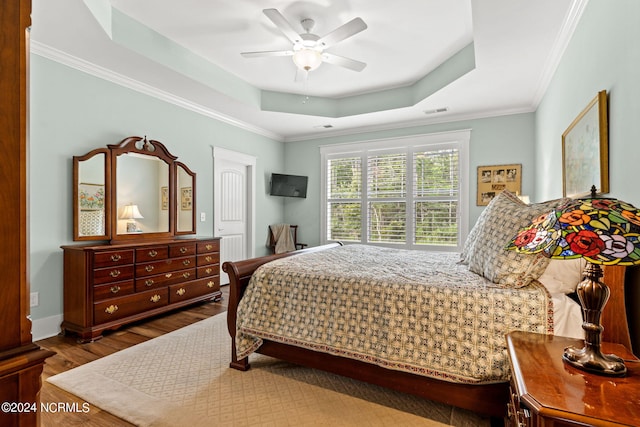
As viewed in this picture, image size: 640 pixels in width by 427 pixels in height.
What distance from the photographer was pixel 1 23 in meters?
0.69

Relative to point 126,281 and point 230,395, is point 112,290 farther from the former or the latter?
point 230,395

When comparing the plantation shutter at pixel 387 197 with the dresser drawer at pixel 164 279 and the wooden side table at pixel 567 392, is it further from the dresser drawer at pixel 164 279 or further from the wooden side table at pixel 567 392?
the wooden side table at pixel 567 392

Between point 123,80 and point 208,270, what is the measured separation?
2385mm

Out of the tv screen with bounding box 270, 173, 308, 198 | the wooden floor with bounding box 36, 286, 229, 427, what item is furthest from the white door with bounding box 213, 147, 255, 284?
the wooden floor with bounding box 36, 286, 229, 427

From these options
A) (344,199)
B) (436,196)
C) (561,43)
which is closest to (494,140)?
(436,196)

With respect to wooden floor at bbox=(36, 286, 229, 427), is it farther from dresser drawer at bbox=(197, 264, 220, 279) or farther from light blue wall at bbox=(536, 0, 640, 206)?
light blue wall at bbox=(536, 0, 640, 206)

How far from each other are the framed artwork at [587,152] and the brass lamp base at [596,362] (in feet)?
3.62

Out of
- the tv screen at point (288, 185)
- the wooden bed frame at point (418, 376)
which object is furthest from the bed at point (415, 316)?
the tv screen at point (288, 185)

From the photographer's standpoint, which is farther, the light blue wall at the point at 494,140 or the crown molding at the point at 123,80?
Result: the light blue wall at the point at 494,140

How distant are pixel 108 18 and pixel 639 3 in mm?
3481

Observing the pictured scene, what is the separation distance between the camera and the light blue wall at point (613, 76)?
4.59 feet

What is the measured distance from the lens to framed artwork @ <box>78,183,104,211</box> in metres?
3.06

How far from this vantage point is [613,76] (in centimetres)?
162

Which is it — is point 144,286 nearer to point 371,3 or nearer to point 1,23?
point 1,23
